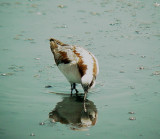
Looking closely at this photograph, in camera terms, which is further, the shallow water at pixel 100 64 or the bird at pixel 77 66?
the bird at pixel 77 66

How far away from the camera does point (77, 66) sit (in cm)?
616

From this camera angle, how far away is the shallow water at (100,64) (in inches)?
201

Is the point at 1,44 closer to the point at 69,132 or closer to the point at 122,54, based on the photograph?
the point at 122,54

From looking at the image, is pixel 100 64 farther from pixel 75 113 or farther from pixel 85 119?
pixel 85 119

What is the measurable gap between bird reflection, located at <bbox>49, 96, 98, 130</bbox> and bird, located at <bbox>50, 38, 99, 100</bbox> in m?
0.24

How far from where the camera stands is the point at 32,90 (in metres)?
6.43

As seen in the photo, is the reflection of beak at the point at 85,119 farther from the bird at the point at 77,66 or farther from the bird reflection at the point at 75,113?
the bird at the point at 77,66

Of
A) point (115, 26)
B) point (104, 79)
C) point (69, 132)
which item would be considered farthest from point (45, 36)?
point (69, 132)

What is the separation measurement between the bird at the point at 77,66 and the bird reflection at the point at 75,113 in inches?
9.3

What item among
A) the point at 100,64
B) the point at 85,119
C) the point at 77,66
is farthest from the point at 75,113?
the point at 100,64

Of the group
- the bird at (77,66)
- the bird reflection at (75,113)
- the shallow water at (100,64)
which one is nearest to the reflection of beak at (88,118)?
the bird reflection at (75,113)

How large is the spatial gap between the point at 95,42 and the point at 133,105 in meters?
3.52

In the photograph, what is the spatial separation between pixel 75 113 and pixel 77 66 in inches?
38.9

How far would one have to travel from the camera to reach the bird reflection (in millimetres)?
5195
